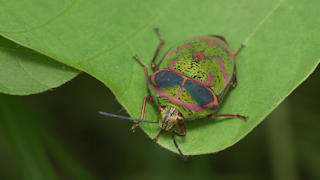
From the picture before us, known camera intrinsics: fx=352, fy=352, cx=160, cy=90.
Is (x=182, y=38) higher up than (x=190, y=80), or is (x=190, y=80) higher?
(x=182, y=38)

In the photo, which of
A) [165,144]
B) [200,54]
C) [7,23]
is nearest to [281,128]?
[200,54]

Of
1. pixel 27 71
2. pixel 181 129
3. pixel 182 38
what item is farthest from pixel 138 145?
pixel 27 71

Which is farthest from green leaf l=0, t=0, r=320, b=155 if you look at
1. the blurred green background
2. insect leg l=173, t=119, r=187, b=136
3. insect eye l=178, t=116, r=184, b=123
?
the blurred green background

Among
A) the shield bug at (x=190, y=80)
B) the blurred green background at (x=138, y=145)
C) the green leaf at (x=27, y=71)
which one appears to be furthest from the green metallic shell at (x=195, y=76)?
the blurred green background at (x=138, y=145)

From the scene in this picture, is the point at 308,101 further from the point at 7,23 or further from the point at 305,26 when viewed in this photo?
the point at 7,23

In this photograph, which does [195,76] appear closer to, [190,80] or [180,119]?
[190,80]

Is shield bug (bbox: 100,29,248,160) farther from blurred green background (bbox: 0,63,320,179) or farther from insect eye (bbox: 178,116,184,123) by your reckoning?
blurred green background (bbox: 0,63,320,179)
